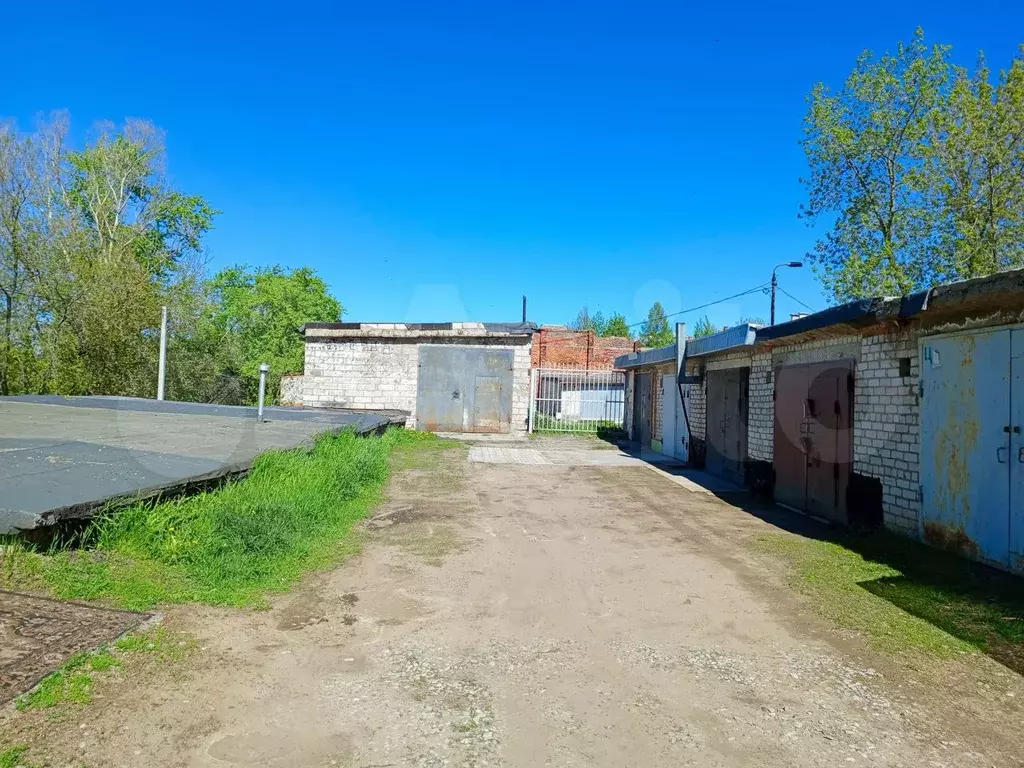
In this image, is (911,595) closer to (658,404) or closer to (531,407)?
(658,404)

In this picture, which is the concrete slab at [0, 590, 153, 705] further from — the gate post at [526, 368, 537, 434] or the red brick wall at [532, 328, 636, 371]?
the red brick wall at [532, 328, 636, 371]

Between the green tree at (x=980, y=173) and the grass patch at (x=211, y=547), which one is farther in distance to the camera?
the green tree at (x=980, y=173)

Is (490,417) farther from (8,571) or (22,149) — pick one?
(22,149)

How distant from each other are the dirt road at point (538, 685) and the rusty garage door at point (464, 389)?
472 inches

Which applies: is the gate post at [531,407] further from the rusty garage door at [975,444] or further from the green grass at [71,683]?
the green grass at [71,683]

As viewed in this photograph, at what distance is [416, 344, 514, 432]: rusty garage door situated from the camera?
57.4ft

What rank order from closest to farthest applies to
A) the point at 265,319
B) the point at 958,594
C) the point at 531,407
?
the point at 958,594 → the point at 531,407 → the point at 265,319

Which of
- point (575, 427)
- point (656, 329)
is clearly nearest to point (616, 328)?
point (656, 329)

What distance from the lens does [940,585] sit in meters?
5.11

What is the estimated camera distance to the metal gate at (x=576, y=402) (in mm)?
19594

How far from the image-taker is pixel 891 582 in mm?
5242

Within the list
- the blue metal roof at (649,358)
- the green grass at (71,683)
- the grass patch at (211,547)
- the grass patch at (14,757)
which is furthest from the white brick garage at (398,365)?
the grass patch at (14,757)

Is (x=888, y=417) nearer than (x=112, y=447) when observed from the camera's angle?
No

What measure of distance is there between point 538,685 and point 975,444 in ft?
15.7
